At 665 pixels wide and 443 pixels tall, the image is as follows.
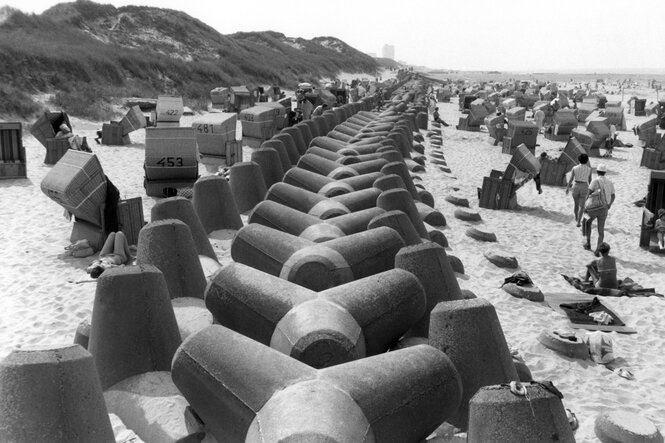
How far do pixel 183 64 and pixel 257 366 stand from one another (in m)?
34.4

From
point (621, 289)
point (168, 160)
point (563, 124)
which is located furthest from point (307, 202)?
point (563, 124)

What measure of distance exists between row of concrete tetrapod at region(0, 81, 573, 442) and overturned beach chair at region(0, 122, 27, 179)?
5.91 meters

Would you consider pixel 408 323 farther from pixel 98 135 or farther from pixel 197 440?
pixel 98 135

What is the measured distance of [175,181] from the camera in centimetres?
1041

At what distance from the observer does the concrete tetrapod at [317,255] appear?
5422 mm

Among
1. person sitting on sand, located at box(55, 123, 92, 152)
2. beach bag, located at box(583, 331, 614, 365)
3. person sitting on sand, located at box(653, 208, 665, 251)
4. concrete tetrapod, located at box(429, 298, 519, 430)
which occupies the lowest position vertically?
beach bag, located at box(583, 331, 614, 365)

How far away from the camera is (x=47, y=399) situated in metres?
3.12

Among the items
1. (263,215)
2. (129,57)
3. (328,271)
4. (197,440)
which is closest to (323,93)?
(129,57)

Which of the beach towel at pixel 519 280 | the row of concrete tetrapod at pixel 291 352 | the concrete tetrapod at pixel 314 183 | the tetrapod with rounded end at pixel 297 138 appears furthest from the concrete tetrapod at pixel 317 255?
the tetrapod with rounded end at pixel 297 138

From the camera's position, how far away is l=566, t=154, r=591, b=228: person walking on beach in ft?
34.6

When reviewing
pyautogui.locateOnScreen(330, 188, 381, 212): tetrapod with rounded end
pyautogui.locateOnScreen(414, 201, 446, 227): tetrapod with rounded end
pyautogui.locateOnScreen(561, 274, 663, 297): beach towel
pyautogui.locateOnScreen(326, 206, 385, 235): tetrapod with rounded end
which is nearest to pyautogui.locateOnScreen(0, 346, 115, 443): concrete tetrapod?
pyautogui.locateOnScreen(326, 206, 385, 235): tetrapod with rounded end

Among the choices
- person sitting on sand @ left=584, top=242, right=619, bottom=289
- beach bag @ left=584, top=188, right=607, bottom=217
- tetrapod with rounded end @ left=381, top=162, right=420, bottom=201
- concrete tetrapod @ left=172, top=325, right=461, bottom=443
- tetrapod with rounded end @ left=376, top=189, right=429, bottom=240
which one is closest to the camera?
concrete tetrapod @ left=172, top=325, right=461, bottom=443

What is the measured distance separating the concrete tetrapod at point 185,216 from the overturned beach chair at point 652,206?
7.23 m

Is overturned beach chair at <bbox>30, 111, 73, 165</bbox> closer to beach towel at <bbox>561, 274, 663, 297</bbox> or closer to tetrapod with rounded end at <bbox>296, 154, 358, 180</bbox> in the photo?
tetrapod with rounded end at <bbox>296, 154, 358, 180</bbox>
